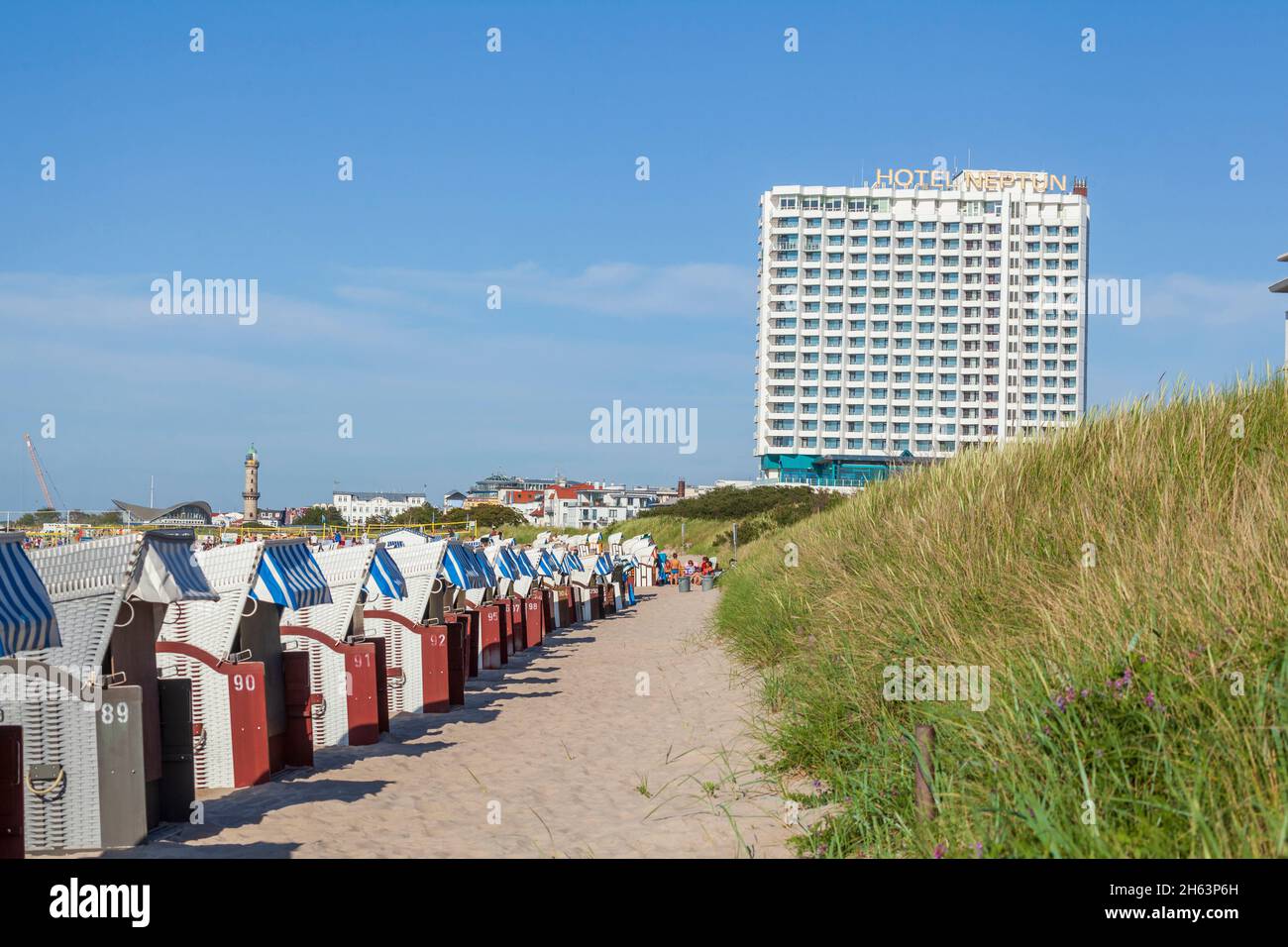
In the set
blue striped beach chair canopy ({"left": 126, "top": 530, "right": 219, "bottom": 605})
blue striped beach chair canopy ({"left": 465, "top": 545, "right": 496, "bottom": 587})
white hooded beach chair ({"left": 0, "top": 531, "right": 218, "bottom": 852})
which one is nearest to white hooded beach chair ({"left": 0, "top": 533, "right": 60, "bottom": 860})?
white hooded beach chair ({"left": 0, "top": 531, "right": 218, "bottom": 852})

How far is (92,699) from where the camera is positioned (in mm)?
6469

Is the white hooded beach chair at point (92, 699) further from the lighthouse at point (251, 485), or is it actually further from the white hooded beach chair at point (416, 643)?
the lighthouse at point (251, 485)

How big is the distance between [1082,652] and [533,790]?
472 cm

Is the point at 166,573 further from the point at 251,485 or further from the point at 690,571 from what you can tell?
the point at 251,485

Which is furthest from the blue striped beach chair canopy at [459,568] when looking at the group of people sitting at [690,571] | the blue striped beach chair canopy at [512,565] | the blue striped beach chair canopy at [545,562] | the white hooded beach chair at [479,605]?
the group of people sitting at [690,571]

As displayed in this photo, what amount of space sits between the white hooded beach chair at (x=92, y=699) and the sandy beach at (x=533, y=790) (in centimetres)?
29

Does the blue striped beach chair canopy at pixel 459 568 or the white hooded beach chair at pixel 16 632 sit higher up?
the white hooded beach chair at pixel 16 632

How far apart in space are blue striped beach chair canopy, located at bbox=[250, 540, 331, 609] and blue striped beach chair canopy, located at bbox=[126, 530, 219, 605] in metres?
1.45

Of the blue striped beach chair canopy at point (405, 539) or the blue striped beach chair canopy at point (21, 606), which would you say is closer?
the blue striped beach chair canopy at point (21, 606)

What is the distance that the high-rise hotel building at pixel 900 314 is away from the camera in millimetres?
118312

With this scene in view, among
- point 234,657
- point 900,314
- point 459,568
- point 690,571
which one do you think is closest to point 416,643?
point 459,568

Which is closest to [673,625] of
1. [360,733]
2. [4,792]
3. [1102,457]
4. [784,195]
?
[360,733]

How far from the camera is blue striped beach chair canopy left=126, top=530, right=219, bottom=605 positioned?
674cm
